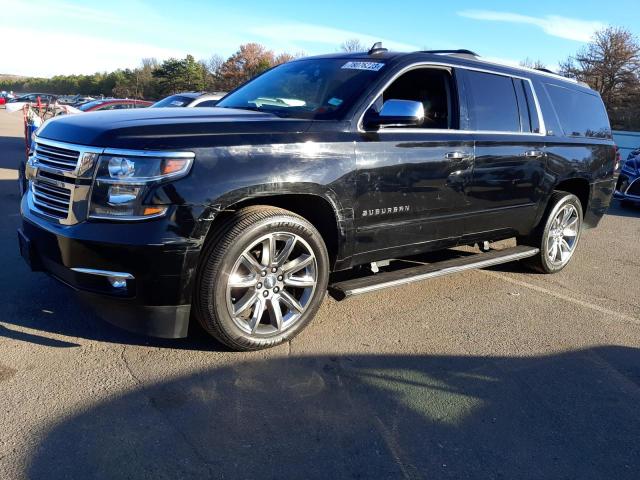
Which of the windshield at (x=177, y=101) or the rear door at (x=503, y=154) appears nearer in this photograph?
the rear door at (x=503, y=154)

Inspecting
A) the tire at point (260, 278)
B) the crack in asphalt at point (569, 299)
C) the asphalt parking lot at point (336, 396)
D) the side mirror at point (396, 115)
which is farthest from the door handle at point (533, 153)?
the tire at point (260, 278)

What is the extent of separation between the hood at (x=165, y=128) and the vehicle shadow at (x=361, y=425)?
137 cm

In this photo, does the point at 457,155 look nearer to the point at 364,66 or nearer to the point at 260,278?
the point at 364,66

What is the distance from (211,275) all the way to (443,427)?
1.55 m

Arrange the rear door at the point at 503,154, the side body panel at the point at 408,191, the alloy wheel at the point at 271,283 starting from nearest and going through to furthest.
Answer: the alloy wheel at the point at 271,283 < the side body panel at the point at 408,191 < the rear door at the point at 503,154

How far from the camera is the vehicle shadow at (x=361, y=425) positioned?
2.51 metres

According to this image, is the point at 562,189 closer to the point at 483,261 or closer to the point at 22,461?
the point at 483,261

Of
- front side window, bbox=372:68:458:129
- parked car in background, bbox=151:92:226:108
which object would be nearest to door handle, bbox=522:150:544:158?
front side window, bbox=372:68:458:129

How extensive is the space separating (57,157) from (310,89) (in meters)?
1.90

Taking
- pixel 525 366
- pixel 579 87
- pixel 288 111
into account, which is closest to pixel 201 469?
pixel 525 366

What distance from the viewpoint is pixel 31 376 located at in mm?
3131

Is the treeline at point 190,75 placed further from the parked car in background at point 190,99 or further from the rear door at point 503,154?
the rear door at point 503,154

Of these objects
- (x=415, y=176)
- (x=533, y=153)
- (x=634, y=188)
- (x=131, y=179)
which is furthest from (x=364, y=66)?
(x=634, y=188)

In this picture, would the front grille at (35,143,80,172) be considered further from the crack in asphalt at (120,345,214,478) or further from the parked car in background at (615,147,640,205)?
the parked car in background at (615,147,640,205)
